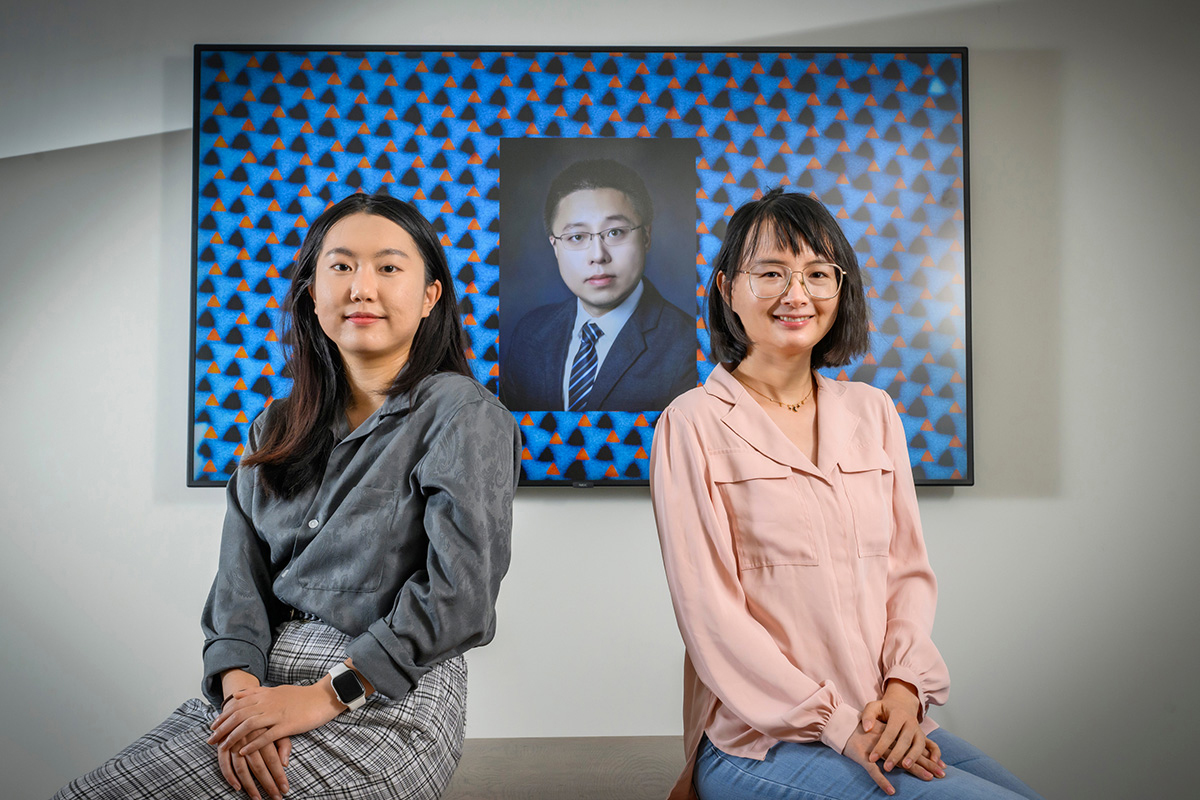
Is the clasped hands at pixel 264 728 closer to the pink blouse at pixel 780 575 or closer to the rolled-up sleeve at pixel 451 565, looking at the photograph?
the rolled-up sleeve at pixel 451 565

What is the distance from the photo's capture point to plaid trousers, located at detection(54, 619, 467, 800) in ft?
3.61

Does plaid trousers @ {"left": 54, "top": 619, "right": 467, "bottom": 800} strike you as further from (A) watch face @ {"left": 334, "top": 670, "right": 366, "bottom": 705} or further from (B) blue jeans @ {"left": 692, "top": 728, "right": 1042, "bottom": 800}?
(B) blue jeans @ {"left": 692, "top": 728, "right": 1042, "bottom": 800}

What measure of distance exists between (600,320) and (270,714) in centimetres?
140

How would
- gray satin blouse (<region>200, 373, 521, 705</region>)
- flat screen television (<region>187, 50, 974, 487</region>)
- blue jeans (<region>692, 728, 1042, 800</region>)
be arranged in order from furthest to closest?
flat screen television (<region>187, 50, 974, 487</region>) → gray satin blouse (<region>200, 373, 521, 705</region>) → blue jeans (<region>692, 728, 1042, 800</region>)

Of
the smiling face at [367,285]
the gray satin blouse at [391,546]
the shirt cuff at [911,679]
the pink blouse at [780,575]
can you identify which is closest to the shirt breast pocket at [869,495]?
the pink blouse at [780,575]

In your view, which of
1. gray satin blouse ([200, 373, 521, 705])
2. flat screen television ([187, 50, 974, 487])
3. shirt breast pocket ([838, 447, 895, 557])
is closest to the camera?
gray satin blouse ([200, 373, 521, 705])

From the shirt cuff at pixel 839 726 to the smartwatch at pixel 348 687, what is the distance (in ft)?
2.39

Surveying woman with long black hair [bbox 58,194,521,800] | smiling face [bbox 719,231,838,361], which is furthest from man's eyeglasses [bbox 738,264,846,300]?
woman with long black hair [bbox 58,194,521,800]

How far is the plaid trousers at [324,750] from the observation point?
1.10m

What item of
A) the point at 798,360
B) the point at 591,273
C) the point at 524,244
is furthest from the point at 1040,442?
the point at 524,244

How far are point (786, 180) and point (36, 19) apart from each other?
2363mm

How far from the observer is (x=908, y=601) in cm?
135

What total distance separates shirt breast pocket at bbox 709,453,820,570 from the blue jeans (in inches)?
11.8

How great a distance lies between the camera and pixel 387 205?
1.41m
